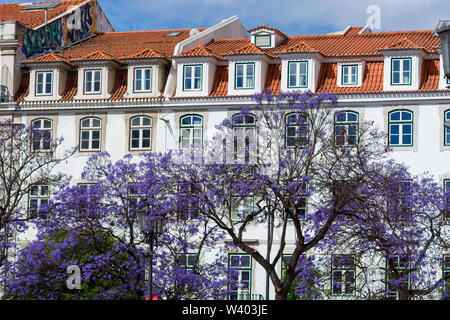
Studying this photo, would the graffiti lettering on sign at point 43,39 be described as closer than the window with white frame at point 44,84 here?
No

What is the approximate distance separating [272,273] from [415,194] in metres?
7.65

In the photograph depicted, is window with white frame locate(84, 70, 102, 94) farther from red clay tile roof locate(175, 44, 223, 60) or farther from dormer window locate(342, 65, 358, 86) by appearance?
dormer window locate(342, 65, 358, 86)

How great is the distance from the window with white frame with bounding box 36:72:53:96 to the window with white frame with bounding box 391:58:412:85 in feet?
48.4

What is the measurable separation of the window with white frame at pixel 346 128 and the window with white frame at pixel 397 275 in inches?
154

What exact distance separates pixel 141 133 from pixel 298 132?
1166 centimetres

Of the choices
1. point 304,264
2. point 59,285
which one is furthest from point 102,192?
point 304,264

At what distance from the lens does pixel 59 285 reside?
3397 cm

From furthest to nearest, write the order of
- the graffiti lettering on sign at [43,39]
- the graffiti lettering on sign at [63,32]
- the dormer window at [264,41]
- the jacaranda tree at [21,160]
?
the graffiti lettering on sign at [63,32] → the graffiti lettering on sign at [43,39] → the dormer window at [264,41] → the jacaranda tree at [21,160]

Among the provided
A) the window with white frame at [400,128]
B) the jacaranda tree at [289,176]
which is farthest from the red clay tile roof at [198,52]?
the window with white frame at [400,128]

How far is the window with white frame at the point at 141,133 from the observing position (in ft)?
139

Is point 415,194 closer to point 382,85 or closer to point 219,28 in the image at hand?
point 382,85

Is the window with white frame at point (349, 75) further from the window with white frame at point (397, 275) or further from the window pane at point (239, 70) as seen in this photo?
the window with white frame at point (397, 275)

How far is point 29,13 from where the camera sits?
4959 centimetres

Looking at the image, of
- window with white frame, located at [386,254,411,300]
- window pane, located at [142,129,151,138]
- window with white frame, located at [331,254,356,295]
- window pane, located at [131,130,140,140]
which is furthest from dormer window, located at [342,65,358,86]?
window with white frame, located at [386,254,411,300]
